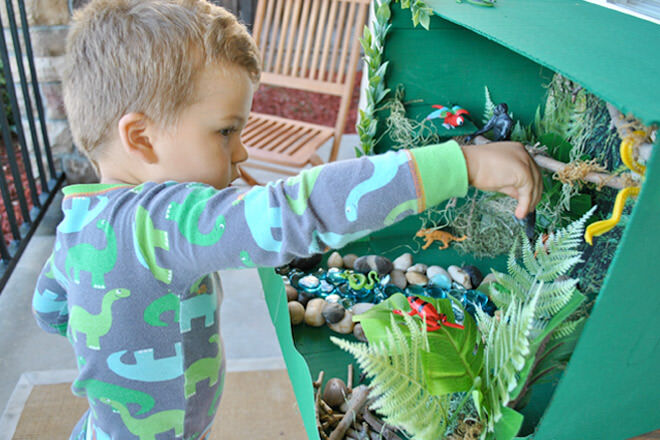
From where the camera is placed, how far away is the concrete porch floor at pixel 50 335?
5.50ft

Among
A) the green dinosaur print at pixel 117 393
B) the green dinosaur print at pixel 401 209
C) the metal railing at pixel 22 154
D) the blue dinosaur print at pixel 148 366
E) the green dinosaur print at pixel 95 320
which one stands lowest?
the metal railing at pixel 22 154

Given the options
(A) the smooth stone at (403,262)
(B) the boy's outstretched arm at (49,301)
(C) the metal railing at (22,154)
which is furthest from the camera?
(C) the metal railing at (22,154)

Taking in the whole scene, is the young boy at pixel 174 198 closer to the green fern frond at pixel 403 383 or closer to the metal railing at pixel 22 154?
the green fern frond at pixel 403 383

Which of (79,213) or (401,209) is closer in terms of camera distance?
(401,209)

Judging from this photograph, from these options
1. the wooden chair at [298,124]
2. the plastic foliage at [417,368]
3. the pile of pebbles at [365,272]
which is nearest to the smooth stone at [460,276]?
the pile of pebbles at [365,272]

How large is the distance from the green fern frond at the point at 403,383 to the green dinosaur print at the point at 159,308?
249mm

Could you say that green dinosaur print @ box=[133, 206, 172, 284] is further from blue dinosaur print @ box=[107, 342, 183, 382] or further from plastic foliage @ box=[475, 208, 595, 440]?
plastic foliage @ box=[475, 208, 595, 440]

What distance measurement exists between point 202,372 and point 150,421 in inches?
4.2

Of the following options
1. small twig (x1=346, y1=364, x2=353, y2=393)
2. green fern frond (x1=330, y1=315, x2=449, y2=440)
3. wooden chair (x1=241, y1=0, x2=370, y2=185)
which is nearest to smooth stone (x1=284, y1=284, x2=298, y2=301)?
small twig (x1=346, y1=364, x2=353, y2=393)

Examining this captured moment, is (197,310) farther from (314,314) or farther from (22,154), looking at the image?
(22,154)

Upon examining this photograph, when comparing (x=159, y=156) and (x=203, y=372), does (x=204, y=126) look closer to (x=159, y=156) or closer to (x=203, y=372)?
(x=159, y=156)

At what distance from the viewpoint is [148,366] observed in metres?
0.76

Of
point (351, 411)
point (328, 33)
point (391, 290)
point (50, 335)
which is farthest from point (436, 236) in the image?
point (328, 33)

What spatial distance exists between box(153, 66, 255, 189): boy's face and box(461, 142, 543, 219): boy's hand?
13.1 inches
